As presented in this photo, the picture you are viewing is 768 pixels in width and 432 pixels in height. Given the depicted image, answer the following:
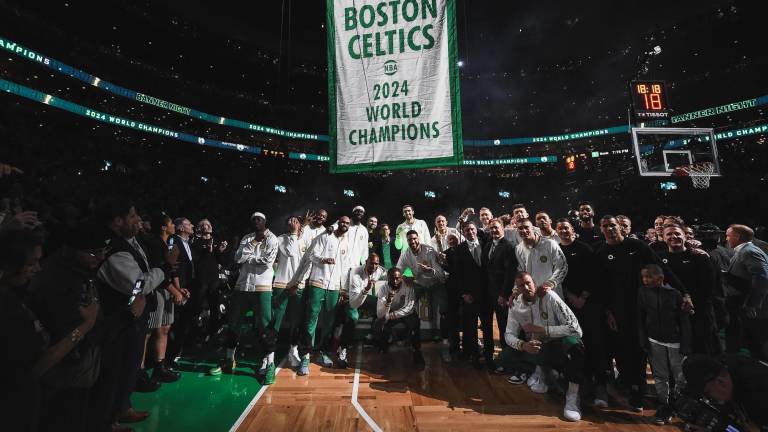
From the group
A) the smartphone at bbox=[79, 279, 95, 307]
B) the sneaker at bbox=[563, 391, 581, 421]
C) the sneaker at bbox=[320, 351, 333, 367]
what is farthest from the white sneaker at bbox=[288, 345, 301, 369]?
the sneaker at bbox=[563, 391, 581, 421]

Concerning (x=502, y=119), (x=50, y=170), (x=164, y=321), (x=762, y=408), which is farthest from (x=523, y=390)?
(x=502, y=119)

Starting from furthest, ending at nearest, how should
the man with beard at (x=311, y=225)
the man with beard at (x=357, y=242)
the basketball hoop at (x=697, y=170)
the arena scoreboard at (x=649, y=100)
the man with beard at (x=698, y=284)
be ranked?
the arena scoreboard at (x=649, y=100) < the basketball hoop at (x=697, y=170) < the man with beard at (x=311, y=225) < the man with beard at (x=357, y=242) < the man with beard at (x=698, y=284)

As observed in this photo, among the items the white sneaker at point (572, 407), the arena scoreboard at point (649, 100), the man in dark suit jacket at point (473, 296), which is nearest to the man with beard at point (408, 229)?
the man in dark suit jacket at point (473, 296)

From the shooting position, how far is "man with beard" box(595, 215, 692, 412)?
371cm

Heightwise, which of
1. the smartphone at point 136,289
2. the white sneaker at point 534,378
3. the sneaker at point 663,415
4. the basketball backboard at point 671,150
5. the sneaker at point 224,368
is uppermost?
the basketball backboard at point 671,150

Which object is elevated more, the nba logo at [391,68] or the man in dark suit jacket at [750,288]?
the nba logo at [391,68]

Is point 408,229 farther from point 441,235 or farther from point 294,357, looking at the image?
point 294,357

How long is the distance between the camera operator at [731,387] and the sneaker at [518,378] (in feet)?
8.15

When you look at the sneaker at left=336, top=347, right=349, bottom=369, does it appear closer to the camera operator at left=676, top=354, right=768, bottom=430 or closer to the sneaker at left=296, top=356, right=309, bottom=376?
the sneaker at left=296, top=356, right=309, bottom=376

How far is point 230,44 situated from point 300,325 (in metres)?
22.3

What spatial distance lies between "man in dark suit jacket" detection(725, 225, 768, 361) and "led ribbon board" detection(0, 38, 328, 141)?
2278cm

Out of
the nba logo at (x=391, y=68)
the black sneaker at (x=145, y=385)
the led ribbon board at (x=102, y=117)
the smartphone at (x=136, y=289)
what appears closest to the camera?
the smartphone at (x=136, y=289)

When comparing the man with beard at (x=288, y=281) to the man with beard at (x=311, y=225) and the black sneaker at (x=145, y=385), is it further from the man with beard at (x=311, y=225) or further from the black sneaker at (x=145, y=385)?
the black sneaker at (x=145, y=385)

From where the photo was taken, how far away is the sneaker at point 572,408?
336 centimetres
